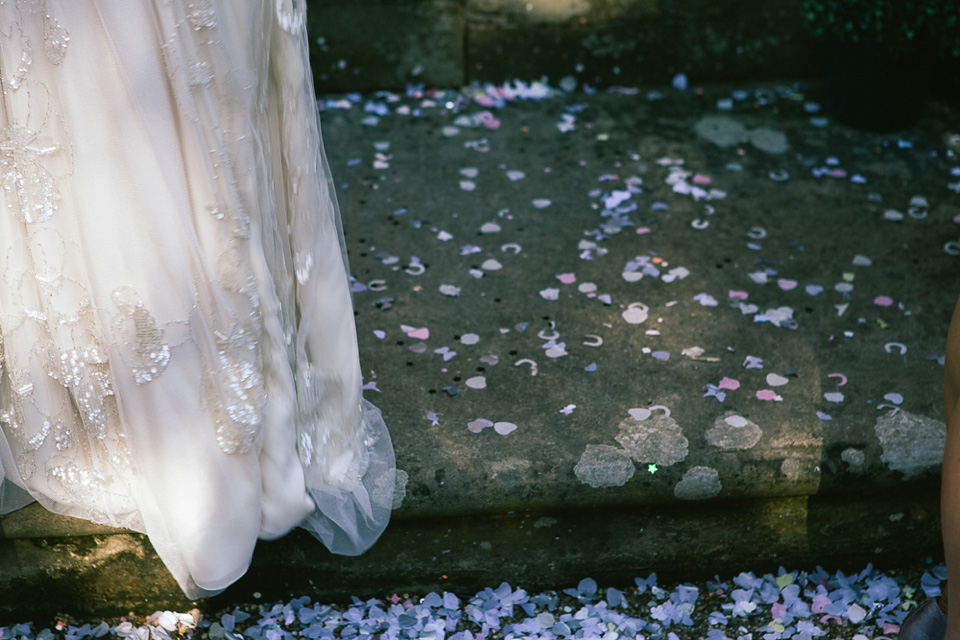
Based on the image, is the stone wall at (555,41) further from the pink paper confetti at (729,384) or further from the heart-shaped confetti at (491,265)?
the pink paper confetti at (729,384)

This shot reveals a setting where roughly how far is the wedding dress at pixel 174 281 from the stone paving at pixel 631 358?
0.78ft

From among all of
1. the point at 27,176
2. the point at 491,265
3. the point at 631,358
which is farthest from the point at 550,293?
the point at 27,176

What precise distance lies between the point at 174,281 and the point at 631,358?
1.04 metres

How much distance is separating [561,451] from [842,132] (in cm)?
181

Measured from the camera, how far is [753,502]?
178cm

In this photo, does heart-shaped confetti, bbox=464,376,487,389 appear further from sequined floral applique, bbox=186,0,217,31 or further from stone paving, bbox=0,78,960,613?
sequined floral applique, bbox=186,0,217,31

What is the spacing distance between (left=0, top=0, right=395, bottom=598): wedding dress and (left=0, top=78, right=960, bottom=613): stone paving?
24 centimetres

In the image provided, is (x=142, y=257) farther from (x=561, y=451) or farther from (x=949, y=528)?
(x=949, y=528)

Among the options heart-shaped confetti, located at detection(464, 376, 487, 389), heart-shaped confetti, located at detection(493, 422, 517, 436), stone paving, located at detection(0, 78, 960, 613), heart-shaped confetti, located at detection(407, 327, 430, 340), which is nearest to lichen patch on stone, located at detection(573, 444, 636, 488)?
stone paving, located at detection(0, 78, 960, 613)

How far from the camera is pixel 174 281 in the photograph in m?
1.31

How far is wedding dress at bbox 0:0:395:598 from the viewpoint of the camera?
1221 mm

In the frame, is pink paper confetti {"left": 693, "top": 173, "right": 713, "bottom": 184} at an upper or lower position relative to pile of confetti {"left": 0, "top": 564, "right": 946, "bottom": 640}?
upper

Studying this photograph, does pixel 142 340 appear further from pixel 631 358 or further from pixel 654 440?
pixel 631 358

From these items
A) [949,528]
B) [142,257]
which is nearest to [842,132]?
[949,528]
